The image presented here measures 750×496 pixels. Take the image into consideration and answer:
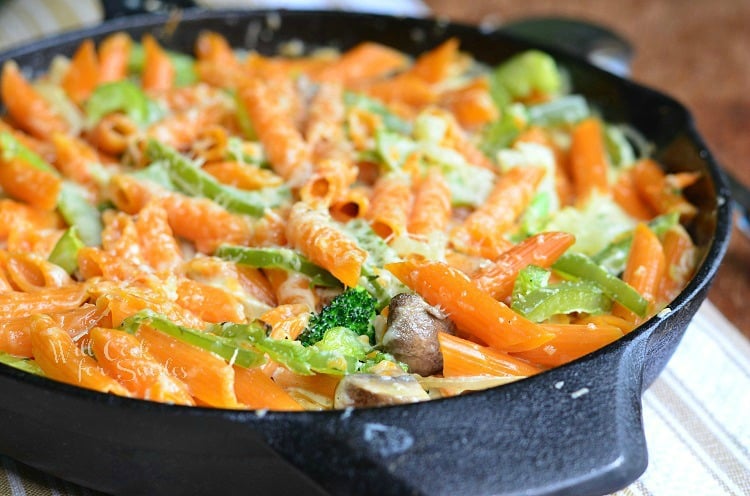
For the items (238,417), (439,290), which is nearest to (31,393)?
(238,417)

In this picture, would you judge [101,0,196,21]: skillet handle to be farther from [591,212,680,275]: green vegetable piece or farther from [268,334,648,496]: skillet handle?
[268,334,648,496]: skillet handle

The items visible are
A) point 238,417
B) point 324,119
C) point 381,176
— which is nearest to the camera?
point 238,417

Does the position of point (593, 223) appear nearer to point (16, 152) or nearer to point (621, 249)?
point (621, 249)

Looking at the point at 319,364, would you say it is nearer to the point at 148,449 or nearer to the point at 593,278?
the point at 148,449

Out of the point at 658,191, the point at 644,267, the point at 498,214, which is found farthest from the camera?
the point at 658,191

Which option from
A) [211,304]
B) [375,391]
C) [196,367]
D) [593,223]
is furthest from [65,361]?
[593,223]

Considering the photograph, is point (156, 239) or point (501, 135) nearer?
point (156, 239)

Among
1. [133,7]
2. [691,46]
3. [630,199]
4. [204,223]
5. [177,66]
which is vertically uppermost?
[133,7]
